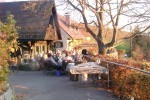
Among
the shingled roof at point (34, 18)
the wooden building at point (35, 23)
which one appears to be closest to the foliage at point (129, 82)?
the wooden building at point (35, 23)

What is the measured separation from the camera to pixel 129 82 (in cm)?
934

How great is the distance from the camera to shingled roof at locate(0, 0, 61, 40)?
29.5 m

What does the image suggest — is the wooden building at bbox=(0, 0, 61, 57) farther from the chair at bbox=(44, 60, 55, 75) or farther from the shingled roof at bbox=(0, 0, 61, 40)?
the chair at bbox=(44, 60, 55, 75)

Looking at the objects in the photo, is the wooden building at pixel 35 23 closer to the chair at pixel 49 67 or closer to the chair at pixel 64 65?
the chair at pixel 49 67

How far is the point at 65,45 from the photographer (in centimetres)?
4662

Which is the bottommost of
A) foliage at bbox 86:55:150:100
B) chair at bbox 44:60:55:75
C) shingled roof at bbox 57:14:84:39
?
chair at bbox 44:60:55:75

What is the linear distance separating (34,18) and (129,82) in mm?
23110

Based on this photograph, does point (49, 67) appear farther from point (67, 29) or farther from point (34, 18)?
point (67, 29)

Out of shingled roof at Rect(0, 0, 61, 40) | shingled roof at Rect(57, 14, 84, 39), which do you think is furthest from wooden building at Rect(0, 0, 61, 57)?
shingled roof at Rect(57, 14, 84, 39)

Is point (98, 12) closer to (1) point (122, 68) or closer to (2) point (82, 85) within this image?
(2) point (82, 85)

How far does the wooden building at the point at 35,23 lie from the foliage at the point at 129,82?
57.2 ft

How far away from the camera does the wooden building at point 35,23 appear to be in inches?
1163

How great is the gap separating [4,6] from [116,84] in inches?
1031

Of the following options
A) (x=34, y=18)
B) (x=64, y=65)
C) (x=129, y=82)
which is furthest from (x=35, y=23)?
(x=129, y=82)
